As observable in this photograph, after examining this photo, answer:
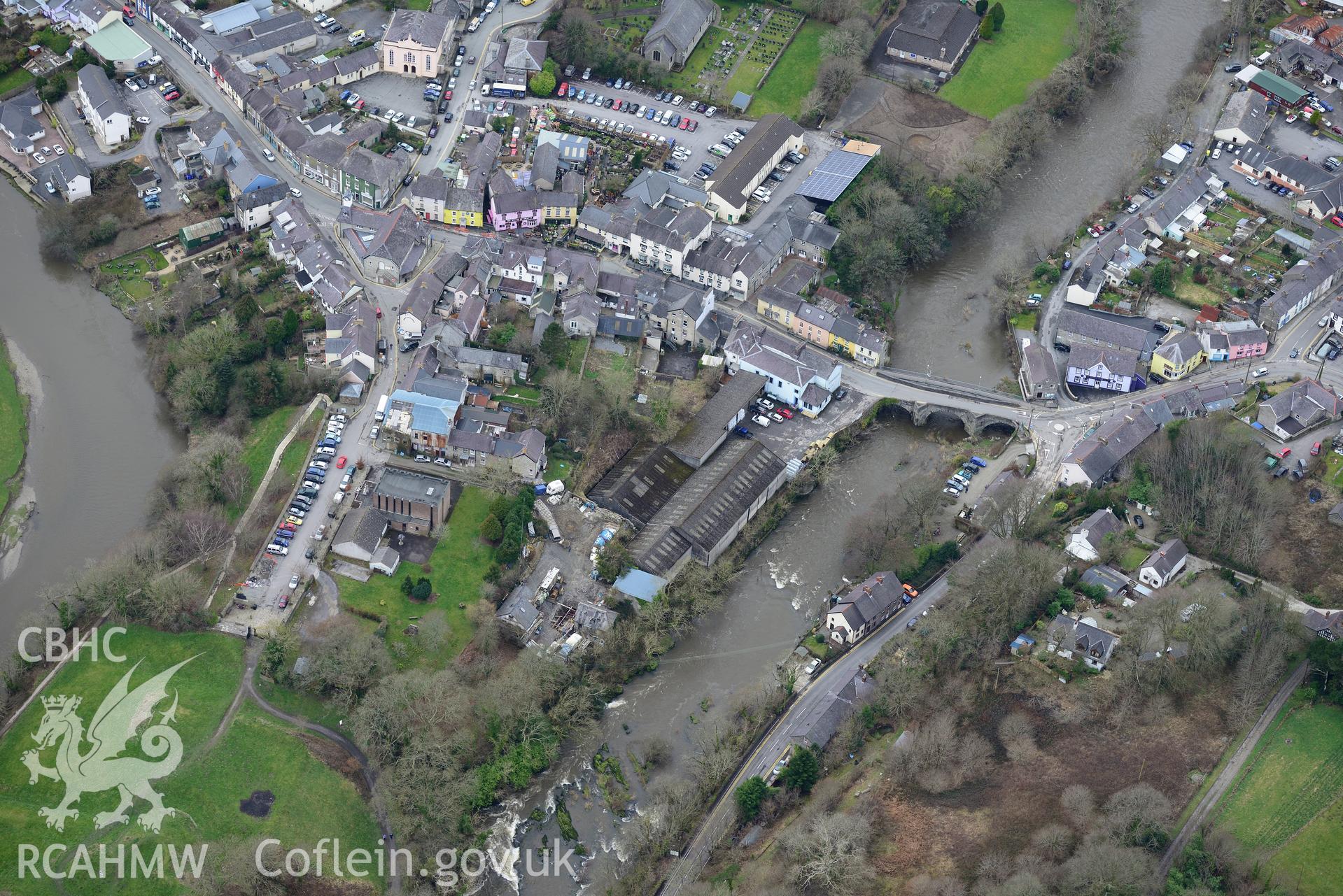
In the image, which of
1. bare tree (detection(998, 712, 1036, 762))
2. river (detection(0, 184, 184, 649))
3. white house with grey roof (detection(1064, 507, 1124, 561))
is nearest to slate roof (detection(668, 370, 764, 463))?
white house with grey roof (detection(1064, 507, 1124, 561))

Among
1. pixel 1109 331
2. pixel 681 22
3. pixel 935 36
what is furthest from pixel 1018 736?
pixel 681 22

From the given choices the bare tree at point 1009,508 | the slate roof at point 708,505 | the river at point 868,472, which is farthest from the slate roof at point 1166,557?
the slate roof at point 708,505

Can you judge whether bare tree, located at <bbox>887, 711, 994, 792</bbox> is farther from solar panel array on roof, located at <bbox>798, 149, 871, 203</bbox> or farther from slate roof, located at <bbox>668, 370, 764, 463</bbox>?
solar panel array on roof, located at <bbox>798, 149, 871, 203</bbox>

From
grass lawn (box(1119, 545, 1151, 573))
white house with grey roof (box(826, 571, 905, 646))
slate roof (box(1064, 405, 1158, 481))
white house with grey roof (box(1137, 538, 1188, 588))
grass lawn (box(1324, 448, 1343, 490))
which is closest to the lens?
white house with grey roof (box(826, 571, 905, 646))

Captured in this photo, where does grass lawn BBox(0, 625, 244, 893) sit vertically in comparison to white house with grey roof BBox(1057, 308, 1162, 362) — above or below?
below

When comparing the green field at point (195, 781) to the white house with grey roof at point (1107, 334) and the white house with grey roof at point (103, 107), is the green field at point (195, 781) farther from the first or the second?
the white house with grey roof at point (1107, 334)

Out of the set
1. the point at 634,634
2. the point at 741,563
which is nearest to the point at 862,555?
the point at 741,563
